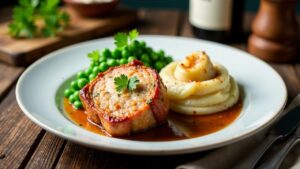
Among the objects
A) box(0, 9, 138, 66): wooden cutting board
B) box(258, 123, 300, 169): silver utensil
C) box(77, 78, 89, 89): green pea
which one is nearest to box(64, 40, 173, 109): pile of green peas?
box(77, 78, 89, 89): green pea

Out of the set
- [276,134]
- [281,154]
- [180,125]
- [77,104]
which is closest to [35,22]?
[77,104]

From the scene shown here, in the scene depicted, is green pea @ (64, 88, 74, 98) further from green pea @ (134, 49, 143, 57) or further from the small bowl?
the small bowl

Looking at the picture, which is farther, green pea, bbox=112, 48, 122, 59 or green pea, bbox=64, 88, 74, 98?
green pea, bbox=112, 48, 122, 59

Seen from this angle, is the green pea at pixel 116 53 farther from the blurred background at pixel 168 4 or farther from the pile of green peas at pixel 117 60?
the blurred background at pixel 168 4

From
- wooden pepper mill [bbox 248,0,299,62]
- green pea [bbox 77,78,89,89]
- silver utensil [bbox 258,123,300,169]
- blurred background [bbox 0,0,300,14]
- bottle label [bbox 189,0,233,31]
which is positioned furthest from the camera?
blurred background [bbox 0,0,300,14]

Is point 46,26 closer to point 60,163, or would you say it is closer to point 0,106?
point 0,106

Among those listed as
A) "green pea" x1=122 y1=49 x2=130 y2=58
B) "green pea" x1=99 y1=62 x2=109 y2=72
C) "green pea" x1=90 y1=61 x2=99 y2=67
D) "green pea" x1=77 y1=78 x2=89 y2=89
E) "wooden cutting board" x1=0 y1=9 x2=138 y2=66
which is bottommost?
"wooden cutting board" x1=0 y1=9 x2=138 y2=66
